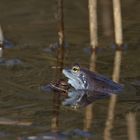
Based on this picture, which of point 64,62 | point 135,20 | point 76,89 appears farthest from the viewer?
point 135,20

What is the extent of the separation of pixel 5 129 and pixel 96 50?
2.61 m

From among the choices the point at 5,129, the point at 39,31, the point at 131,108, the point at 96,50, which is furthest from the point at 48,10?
the point at 5,129

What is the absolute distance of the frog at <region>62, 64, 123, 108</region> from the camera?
584 cm

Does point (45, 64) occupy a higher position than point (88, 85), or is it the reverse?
point (45, 64)

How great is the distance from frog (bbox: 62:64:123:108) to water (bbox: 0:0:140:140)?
0.39 ft

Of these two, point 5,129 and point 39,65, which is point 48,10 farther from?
point 5,129

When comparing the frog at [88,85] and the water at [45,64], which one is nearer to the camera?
the water at [45,64]

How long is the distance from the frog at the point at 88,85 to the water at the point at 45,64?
4.7 inches

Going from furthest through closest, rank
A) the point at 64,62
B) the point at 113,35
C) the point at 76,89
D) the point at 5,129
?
the point at 113,35 → the point at 64,62 → the point at 76,89 → the point at 5,129

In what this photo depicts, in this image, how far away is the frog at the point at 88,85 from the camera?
19.1 feet

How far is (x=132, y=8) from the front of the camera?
8961 mm

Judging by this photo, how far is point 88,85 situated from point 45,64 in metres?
0.93

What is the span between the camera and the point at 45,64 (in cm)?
677

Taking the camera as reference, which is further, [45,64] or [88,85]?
[45,64]
